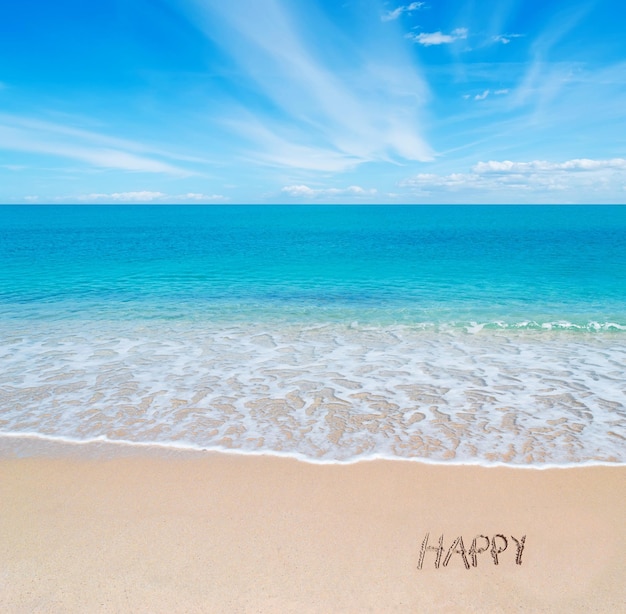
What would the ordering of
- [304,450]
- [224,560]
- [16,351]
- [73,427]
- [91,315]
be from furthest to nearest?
1. [91,315]
2. [16,351]
3. [73,427]
4. [304,450]
5. [224,560]

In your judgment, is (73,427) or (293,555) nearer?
(293,555)

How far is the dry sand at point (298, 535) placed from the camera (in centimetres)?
496

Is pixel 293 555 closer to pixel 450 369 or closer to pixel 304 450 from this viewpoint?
pixel 304 450

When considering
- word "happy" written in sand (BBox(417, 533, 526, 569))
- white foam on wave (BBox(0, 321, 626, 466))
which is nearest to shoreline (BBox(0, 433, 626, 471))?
white foam on wave (BBox(0, 321, 626, 466))

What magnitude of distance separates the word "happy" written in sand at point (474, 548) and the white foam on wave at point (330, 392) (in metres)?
2.00

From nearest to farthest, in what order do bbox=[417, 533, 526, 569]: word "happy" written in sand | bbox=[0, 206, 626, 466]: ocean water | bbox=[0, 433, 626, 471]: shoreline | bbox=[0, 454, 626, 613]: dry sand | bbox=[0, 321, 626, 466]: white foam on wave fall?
bbox=[0, 454, 626, 613]: dry sand
bbox=[417, 533, 526, 569]: word "happy" written in sand
bbox=[0, 433, 626, 471]: shoreline
bbox=[0, 321, 626, 466]: white foam on wave
bbox=[0, 206, 626, 466]: ocean water

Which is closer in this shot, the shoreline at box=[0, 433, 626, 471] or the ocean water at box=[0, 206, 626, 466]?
the shoreline at box=[0, 433, 626, 471]

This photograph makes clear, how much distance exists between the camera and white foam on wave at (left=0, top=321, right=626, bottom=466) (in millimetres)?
8375

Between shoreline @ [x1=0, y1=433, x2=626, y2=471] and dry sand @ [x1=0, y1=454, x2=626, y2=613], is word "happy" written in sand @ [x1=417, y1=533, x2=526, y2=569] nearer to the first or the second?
dry sand @ [x1=0, y1=454, x2=626, y2=613]

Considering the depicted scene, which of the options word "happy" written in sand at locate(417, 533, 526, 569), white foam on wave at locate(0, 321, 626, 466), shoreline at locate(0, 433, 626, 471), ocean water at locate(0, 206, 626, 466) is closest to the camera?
word "happy" written in sand at locate(417, 533, 526, 569)

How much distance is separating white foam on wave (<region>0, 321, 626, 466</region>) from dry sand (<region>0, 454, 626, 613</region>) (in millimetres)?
773

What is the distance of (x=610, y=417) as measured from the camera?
30.5ft

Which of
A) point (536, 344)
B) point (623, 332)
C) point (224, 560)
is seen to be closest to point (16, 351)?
point (224, 560)

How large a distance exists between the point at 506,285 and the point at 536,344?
37.8ft
